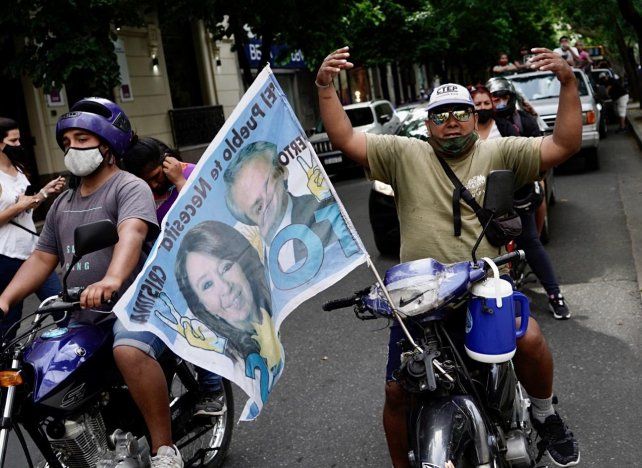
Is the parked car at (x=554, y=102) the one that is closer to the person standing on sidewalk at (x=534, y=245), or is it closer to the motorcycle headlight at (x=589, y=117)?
the motorcycle headlight at (x=589, y=117)

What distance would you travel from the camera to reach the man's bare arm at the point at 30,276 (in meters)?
3.06

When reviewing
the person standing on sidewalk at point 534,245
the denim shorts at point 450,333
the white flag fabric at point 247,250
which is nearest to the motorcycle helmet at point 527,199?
the person standing on sidewalk at point 534,245

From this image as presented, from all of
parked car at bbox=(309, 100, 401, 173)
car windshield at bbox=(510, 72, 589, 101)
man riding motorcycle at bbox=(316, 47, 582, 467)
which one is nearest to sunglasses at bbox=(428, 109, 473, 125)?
man riding motorcycle at bbox=(316, 47, 582, 467)

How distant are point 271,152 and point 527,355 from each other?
130 cm

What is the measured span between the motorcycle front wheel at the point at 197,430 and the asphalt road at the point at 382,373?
19 cm

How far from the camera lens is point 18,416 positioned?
2.59 meters

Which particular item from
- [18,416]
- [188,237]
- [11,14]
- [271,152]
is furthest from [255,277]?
[11,14]

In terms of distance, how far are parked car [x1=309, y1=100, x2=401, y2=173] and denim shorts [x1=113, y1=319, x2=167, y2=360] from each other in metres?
13.7

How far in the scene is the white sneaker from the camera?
111 inches

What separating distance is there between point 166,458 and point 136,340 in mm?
486

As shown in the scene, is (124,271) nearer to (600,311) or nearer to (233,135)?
(233,135)

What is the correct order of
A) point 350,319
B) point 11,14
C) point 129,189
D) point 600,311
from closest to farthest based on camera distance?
point 129,189
point 600,311
point 350,319
point 11,14

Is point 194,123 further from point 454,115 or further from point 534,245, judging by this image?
point 454,115

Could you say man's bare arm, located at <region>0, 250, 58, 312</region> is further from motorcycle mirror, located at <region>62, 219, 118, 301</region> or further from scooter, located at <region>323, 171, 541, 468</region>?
scooter, located at <region>323, 171, 541, 468</region>
